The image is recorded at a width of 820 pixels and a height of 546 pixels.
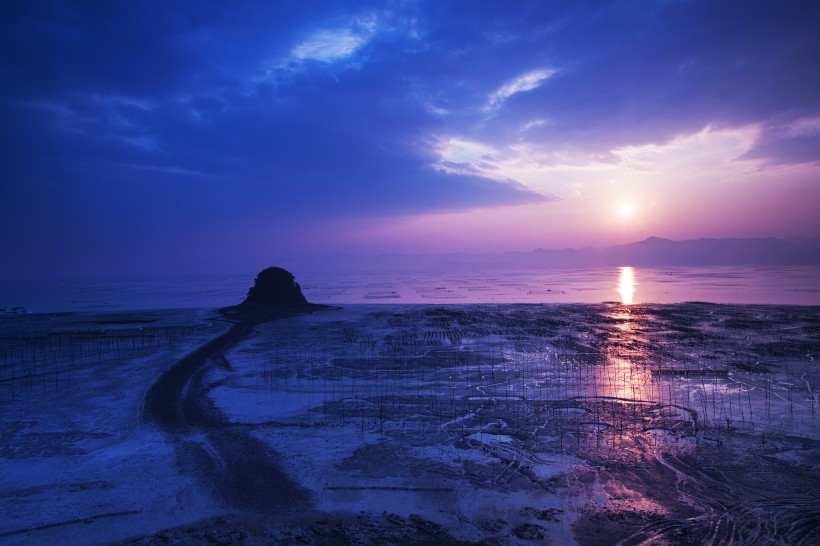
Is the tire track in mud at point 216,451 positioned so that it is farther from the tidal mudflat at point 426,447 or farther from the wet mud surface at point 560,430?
the wet mud surface at point 560,430

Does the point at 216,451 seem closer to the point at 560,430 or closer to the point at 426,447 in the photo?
the point at 426,447

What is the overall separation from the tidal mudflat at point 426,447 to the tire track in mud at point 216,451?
74 mm

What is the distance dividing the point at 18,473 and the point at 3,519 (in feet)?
8.23

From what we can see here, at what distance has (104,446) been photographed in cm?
1311

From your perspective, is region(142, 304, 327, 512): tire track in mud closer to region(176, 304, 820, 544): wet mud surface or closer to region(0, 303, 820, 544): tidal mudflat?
region(0, 303, 820, 544): tidal mudflat

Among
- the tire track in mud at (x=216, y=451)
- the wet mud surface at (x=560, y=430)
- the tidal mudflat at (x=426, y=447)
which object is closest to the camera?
the tidal mudflat at (x=426, y=447)

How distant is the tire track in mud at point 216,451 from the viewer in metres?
10.3

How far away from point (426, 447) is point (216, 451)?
5.81 m

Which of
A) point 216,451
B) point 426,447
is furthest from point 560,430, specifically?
point 216,451

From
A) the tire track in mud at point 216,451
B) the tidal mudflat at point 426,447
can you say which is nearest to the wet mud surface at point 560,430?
the tidal mudflat at point 426,447

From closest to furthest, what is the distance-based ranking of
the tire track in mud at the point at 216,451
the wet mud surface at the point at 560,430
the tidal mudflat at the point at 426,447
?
the tidal mudflat at the point at 426,447 < the wet mud surface at the point at 560,430 < the tire track in mud at the point at 216,451

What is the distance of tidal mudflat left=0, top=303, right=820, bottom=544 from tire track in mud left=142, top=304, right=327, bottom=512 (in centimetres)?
7

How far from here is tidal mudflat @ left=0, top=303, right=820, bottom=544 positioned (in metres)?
9.15

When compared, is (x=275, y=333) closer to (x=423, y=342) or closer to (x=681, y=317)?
(x=423, y=342)
